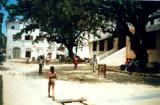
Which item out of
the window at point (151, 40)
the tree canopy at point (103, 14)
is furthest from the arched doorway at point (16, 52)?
the window at point (151, 40)

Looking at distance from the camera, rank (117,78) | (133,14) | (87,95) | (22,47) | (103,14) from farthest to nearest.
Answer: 1. (22,47)
2. (133,14)
3. (103,14)
4. (117,78)
5. (87,95)

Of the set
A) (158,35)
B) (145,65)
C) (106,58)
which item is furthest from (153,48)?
(106,58)

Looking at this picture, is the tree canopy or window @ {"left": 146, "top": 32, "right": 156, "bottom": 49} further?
window @ {"left": 146, "top": 32, "right": 156, "bottom": 49}

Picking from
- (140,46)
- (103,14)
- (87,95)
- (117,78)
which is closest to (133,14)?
(103,14)

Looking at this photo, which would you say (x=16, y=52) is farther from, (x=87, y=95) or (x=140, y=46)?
(x=87, y=95)

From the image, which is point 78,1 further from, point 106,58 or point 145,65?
point 106,58

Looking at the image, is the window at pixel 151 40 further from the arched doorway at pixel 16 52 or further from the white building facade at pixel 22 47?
the arched doorway at pixel 16 52

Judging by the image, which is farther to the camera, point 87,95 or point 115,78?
point 115,78

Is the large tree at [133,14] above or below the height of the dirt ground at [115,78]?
above

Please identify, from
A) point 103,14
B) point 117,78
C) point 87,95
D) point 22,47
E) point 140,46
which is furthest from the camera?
point 22,47

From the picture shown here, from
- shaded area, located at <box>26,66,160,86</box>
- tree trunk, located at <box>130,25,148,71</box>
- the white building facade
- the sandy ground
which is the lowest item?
the sandy ground

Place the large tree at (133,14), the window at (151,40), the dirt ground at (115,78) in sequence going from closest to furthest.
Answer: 1. the dirt ground at (115,78)
2. the large tree at (133,14)
3. the window at (151,40)

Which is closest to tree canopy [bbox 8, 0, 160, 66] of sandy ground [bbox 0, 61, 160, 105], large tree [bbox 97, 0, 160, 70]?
large tree [bbox 97, 0, 160, 70]

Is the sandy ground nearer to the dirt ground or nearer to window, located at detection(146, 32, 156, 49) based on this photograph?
the dirt ground
